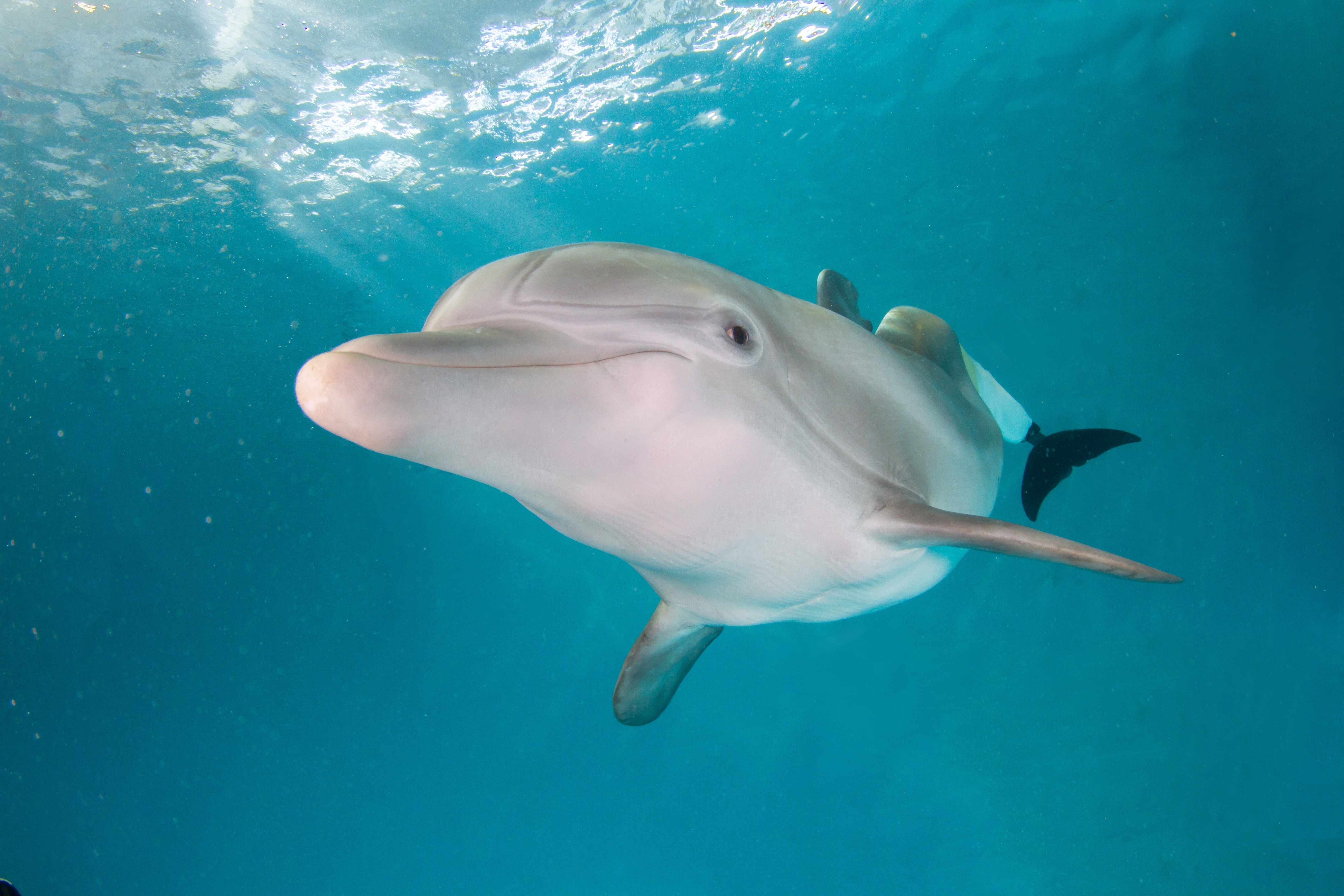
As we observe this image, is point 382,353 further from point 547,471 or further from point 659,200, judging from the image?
point 659,200

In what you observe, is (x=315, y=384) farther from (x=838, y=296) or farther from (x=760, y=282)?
(x=760, y=282)

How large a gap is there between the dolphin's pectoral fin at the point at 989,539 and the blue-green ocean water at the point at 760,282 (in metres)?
11.6

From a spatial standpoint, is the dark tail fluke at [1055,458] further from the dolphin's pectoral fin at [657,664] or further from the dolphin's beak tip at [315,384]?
the dolphin's beak tip at [315,384]

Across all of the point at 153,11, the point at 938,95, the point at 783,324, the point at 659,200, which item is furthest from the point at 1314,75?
the point at 153,11

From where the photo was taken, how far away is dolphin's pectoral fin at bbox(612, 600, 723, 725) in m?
3.97

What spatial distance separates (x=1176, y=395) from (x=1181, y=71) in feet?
32.5

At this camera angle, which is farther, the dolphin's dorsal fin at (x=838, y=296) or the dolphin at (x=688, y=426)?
the dolphin's dorsal fin at (x=838, y=296)

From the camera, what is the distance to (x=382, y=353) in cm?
147

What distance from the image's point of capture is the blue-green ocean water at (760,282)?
12.7 m

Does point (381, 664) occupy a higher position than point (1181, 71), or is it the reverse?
point (1181, 71)

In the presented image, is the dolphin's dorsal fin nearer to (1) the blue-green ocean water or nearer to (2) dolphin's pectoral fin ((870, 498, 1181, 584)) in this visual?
(2) dolphin's pectoral fin ((870, 498, 1181, 584))

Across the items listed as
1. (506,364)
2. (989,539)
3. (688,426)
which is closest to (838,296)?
(989,539)

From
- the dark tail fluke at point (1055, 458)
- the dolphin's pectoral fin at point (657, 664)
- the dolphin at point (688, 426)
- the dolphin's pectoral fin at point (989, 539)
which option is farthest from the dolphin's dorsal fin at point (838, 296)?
the dark tail fluke at point (1055, 458)

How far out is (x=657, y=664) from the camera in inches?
162
